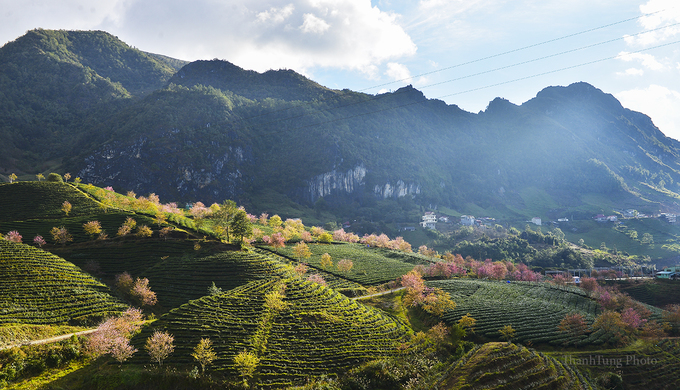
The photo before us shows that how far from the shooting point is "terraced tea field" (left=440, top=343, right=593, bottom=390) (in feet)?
120

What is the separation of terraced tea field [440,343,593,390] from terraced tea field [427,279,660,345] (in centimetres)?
663

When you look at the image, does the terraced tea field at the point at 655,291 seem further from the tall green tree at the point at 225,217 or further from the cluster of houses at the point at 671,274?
the tall green tree at the point at 225,217

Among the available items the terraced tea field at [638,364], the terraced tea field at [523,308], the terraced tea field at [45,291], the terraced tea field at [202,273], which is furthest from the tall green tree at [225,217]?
the terraced tea field at [638,364]

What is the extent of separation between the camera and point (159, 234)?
2938 inches

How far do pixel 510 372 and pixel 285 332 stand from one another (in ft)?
93.3

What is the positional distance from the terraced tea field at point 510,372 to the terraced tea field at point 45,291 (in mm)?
50349

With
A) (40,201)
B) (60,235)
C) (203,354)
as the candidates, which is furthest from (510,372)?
(40,201)

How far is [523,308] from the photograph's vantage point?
61.0 meters

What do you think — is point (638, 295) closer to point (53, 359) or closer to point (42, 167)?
point (53, 359)

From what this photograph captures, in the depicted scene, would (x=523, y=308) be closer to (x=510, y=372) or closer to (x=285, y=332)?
(x=510, y=372)

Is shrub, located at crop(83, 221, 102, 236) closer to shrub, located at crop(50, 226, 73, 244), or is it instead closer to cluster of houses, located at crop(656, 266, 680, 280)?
shrub, located at crop(50, 226, 73, 244)

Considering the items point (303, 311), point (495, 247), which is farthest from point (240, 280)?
point (495, 247)

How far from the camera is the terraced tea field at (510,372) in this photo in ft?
120

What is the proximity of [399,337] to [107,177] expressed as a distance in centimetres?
22084
